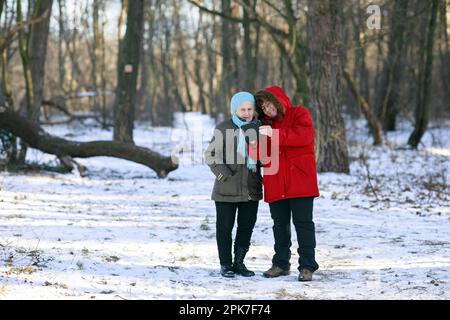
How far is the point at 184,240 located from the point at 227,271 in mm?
1746

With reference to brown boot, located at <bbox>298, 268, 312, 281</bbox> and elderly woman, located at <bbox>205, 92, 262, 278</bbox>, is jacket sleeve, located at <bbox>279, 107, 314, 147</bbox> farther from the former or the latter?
brown boot, located at <bbox>298, 268, 312, 281</bbox>

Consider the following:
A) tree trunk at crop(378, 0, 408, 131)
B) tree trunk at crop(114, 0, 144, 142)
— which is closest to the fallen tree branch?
tree trunk at crop(114, 0, 144, 142)

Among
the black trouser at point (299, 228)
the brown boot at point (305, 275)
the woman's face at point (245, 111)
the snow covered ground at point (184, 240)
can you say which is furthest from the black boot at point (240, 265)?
the woman's face at point (245, 111)

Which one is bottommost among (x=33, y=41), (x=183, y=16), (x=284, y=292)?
(x=284, y=292)

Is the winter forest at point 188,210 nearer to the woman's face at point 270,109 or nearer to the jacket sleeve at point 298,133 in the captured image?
the jacket sleeve at point 298,133

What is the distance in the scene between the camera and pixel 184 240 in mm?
7305

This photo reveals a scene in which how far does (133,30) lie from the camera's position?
1666 centimetres


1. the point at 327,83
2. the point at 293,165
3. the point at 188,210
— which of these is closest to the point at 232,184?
the point at 293,165

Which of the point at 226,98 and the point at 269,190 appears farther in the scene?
the point at 226,98

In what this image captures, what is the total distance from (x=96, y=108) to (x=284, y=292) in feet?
100

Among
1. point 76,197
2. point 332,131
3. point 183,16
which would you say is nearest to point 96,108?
point 183,16

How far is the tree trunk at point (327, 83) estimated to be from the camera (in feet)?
43.6

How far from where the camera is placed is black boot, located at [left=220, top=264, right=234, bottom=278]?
18.4 ft
